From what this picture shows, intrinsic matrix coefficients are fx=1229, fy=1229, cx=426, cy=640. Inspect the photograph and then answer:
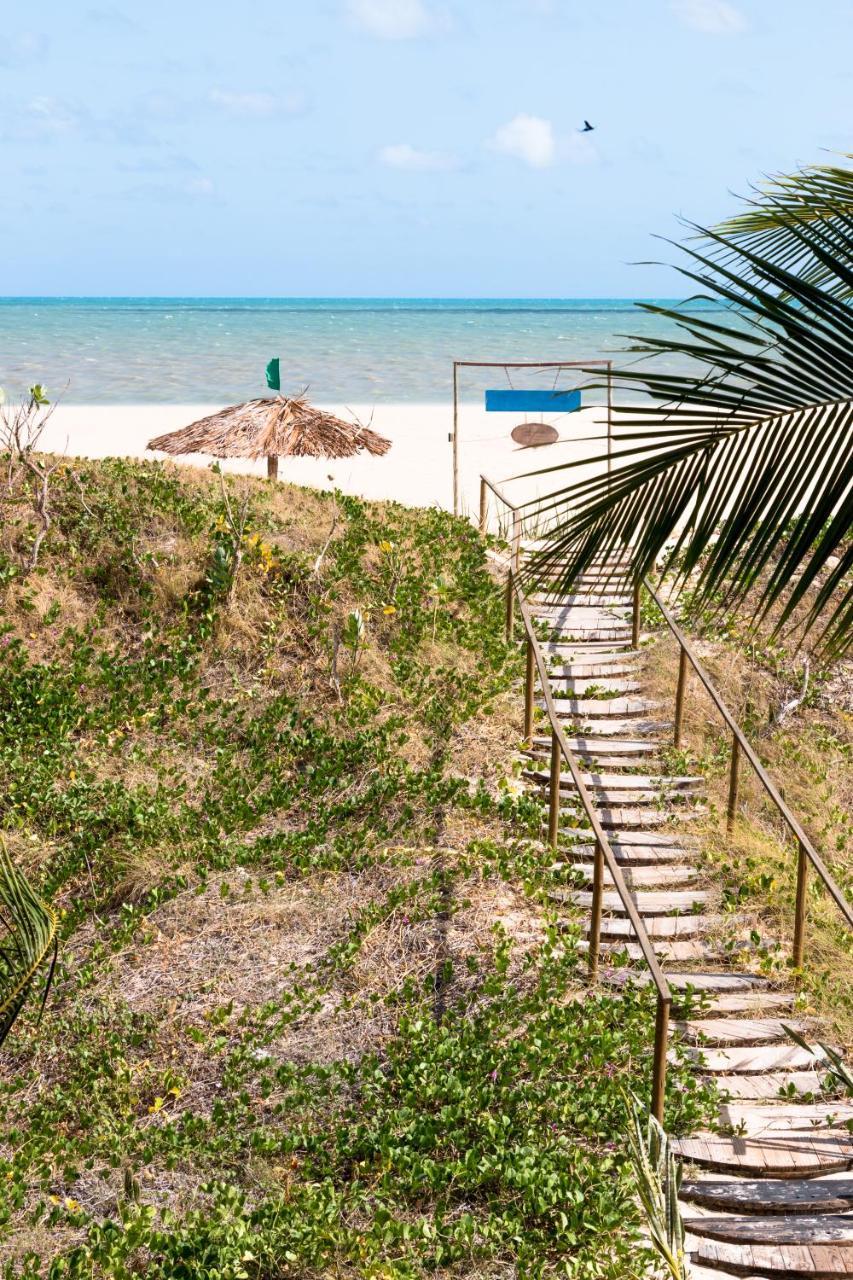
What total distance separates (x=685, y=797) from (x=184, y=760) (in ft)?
14.8

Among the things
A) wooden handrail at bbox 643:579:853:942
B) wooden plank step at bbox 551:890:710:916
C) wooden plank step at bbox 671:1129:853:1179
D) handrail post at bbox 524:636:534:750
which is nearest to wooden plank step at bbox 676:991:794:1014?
wooden handrail at bbox 643:579:853:942

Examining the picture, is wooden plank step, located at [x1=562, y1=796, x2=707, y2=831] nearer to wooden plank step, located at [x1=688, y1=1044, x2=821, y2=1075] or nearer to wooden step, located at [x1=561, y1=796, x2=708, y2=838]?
wooden step, located at [x1=561, y1=796, x2=708, y2=838]

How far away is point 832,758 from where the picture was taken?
12531 millimetres

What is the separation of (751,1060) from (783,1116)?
0.58 meters

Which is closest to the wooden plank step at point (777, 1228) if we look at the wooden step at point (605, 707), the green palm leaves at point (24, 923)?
the green palm leaves at point (24, 923)

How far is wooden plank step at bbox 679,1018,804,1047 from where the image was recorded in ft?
26.2

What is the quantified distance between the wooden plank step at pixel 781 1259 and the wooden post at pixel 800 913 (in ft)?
8.94

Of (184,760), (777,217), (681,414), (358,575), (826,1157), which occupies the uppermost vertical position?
(777,217)

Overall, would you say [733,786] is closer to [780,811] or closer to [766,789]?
[766,789]

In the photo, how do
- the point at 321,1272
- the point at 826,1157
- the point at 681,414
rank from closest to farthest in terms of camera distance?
the point at 681,414 → the point at 321,1272 → the point at 826,1157

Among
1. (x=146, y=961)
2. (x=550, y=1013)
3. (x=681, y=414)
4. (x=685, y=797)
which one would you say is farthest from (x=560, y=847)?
(x=681, y=414)

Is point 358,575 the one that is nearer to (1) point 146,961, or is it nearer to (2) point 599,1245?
(1) point 146,961

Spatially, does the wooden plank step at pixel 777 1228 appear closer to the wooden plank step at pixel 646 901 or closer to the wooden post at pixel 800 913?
the wooden post at pixel 800 913

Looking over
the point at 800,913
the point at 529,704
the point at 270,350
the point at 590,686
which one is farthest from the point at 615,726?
the point at 270,350
